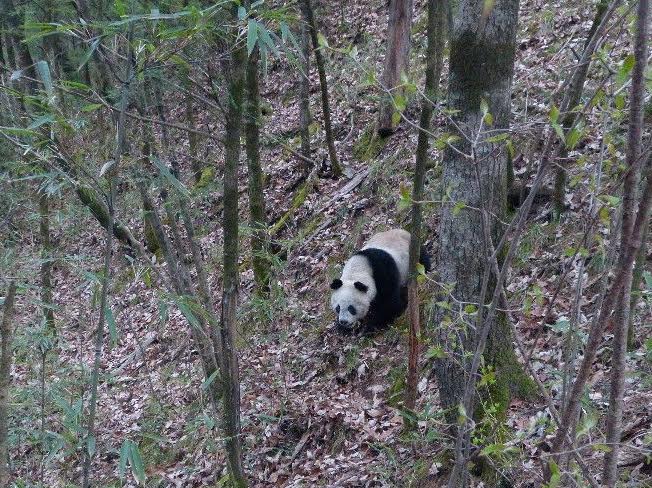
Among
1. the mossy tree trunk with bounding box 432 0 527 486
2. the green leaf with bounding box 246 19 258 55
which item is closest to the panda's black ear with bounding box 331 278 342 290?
the mossy tree trunk with bounding box 432 0 527 486

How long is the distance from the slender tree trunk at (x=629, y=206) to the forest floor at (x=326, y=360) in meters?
0.16

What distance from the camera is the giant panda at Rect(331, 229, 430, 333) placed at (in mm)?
7363

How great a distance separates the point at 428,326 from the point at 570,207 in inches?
79.6

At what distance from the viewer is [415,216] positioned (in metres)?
5.09

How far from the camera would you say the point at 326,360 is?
751cm

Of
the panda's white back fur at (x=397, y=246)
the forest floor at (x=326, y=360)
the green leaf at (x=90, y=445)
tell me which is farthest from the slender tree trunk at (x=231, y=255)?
the panda's white back fur at (x=397, y=246)

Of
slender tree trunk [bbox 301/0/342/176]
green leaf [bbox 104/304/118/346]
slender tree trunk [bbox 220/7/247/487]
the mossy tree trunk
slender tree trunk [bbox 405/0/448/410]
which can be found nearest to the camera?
green leaf [bbox 104/304/118/346]

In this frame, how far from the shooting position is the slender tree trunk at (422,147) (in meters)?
4.82

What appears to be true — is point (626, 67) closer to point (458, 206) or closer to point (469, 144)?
point (458, 206)

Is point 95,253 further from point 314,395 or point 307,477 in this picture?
point 307,477

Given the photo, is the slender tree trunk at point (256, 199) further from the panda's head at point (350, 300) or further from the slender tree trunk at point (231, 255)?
the slender tree trunk at point (231, 255)

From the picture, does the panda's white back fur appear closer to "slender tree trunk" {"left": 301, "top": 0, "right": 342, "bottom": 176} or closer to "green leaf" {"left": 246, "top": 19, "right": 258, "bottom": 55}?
"slender tree trunk" {"left": 301, "top": 0, "right": 342, "bottom": 176}

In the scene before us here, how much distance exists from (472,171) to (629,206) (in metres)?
2.36

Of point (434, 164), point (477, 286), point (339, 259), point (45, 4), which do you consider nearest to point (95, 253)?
Result: point (45, 4)
